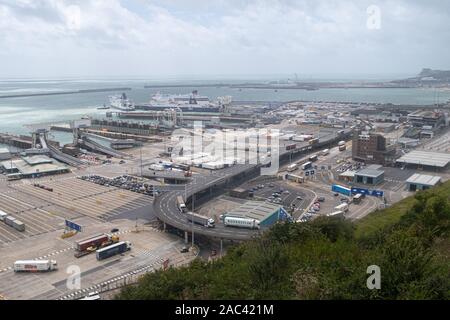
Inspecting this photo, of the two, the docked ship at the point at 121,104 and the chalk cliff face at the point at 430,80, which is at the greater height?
the chalk cliff face at the point at 430,80

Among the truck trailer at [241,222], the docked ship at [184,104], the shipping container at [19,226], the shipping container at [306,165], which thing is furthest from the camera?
the docked ship at [184,104]

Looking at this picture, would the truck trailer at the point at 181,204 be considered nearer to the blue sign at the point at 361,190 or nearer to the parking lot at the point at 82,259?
the parking lot at the point at 82,259

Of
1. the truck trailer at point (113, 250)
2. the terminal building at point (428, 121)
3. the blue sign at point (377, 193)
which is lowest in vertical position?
the truck trailer at point (113, 250)

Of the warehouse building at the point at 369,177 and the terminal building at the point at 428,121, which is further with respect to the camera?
the terminal building at the point at 428,121

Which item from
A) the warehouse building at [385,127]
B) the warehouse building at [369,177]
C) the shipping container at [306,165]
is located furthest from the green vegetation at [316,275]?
the warehouse building at [385,127]

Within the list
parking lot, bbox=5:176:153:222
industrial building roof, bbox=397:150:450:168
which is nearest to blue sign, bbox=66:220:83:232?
parking lot, bbox=5:176:153:222

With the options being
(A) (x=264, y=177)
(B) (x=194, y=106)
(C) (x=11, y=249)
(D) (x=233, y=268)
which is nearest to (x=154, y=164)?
(A) (x=264, y=177)
